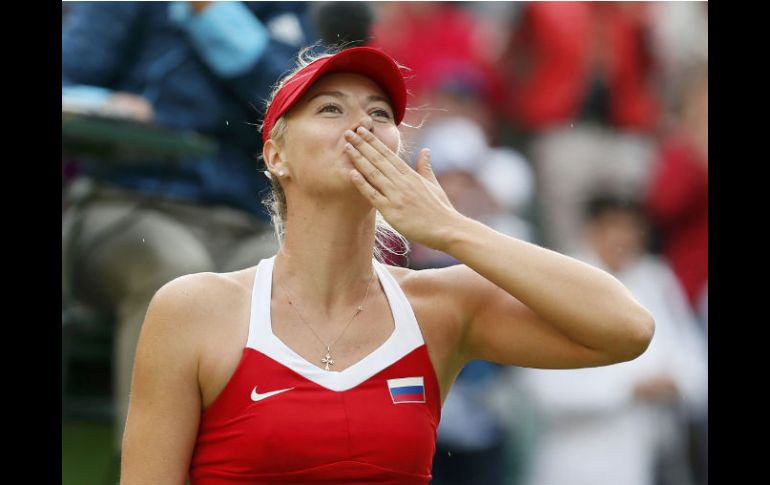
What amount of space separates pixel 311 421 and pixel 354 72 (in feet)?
2.78

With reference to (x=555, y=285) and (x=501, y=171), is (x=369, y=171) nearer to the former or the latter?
(x=555, y=285)

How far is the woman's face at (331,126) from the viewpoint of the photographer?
2.78 metres

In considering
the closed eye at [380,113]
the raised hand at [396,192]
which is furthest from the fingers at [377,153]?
the closed eye at [380,113]

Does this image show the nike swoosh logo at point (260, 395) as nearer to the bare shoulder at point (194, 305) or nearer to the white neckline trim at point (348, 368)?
the white neckline trim at point (348, 368)

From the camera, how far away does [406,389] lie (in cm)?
278

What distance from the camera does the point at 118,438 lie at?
179 inches

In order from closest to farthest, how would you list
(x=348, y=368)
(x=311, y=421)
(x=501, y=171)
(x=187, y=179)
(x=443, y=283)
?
(x=311, y=421) < (x=348, y=368) < (x=443, y=283) < (x=187, y=179) < (x=501, y=171)

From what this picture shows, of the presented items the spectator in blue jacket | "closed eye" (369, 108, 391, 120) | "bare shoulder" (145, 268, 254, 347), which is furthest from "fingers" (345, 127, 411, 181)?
the spectator in blue jacket

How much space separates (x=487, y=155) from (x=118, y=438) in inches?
97.9

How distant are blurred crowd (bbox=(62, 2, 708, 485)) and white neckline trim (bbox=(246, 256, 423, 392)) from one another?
168cm

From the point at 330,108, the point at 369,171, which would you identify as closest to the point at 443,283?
the point at 369,171
